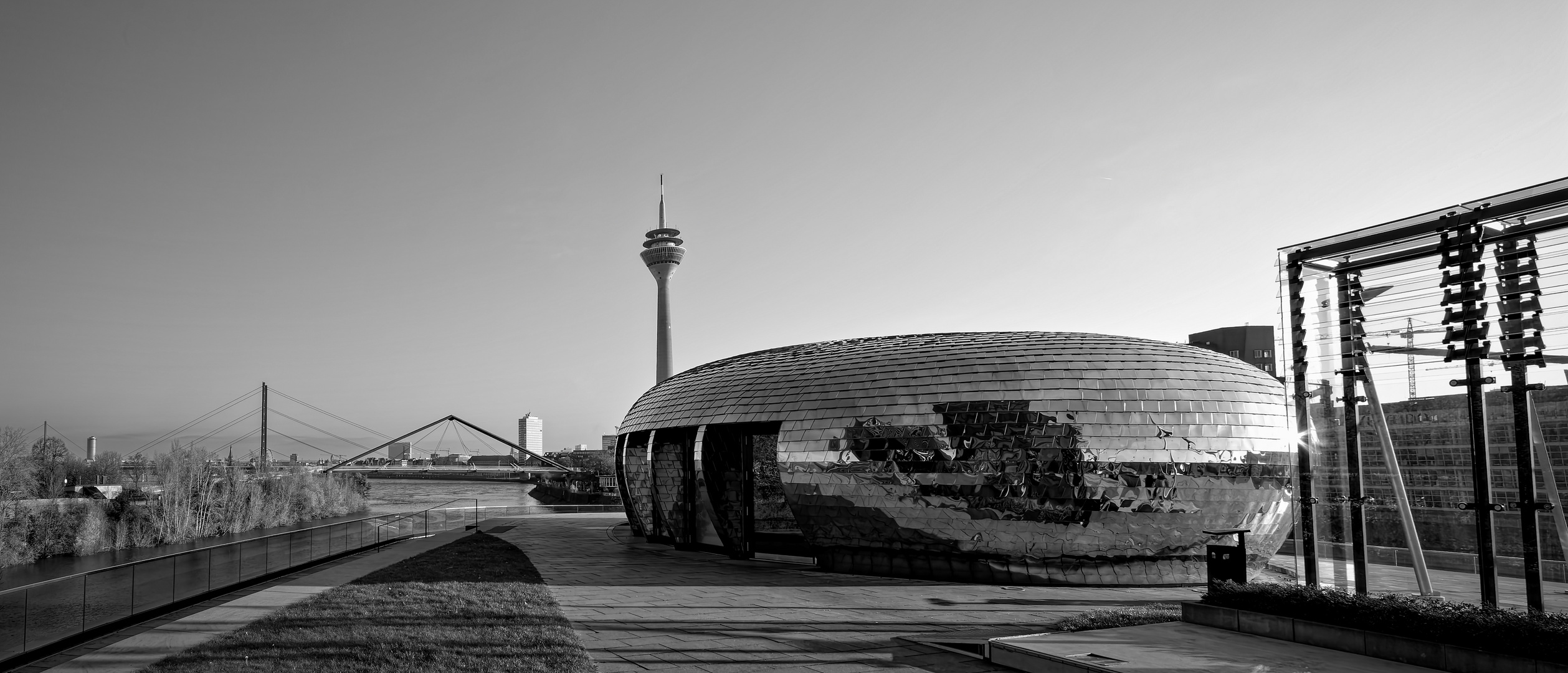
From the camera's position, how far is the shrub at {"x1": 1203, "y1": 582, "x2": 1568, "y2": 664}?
10.7 meters

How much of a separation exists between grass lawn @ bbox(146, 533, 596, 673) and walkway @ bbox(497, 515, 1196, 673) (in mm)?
777

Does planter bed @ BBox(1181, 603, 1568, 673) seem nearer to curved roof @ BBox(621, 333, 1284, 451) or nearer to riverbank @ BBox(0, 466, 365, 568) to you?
curved roof @ BBox(621, 333, 1284, 451)

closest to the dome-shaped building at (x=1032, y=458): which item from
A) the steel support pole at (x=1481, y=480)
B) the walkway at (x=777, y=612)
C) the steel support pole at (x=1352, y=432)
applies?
the walkway at (x=777, y=612)

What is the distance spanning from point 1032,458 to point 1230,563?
5929 mm

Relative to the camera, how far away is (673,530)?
2978 cm

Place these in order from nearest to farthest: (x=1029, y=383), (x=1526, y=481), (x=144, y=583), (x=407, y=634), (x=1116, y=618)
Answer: (x=1526, y=481), (x=407, y=634), (x=1116, y=618), (x=144, y=583), (x=1029, y=383)

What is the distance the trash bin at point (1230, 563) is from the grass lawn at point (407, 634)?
11.4 meters

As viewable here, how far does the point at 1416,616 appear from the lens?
1193 centimetres

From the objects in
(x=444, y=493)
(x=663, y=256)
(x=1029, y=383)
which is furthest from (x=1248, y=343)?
(x=444, y=493)

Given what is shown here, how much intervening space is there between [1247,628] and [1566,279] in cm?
676

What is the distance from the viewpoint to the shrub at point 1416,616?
420 inches

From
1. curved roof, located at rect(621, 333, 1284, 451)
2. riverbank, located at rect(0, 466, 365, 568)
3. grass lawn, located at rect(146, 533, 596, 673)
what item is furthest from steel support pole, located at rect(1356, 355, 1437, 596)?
riverbank, located at rect(0, 466, 365, 568)

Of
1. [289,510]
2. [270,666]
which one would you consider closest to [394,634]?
[270,666]

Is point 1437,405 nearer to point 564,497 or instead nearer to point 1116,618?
point 1116,618
